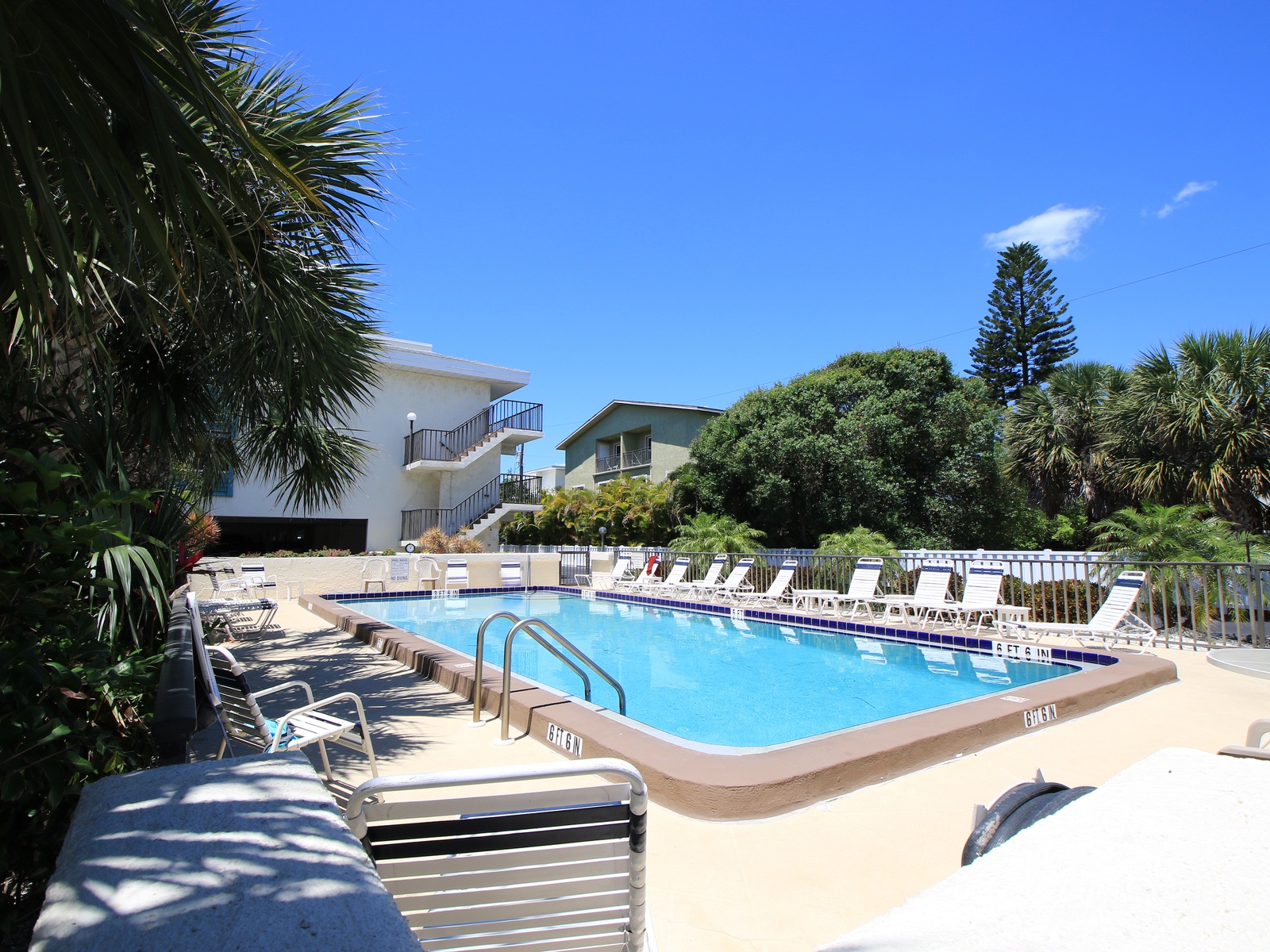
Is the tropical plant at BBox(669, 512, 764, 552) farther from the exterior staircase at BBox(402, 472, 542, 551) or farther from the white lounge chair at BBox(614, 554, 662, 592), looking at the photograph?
the exterior staircase at BBox(402, 472, 542, 551)

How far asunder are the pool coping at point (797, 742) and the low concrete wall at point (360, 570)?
10.8m

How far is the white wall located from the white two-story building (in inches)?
1.1

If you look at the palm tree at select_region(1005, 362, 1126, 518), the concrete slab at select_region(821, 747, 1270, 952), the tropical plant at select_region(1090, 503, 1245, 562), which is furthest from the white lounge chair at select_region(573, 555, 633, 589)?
the concrete slab at select_region(821, 747, 1270, 952)

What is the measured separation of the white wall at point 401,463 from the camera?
2342 centimetres

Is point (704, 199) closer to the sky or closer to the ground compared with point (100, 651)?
closer to the sky

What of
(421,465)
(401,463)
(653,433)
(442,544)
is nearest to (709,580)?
(442,544)

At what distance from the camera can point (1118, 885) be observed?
0.94 m

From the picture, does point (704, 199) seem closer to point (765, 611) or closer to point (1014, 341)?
point (765, 611)

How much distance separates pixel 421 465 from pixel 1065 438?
19.8 metres

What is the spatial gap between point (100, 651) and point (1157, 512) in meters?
12.4

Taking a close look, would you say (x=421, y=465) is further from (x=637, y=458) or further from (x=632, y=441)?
(x=632, y=441)

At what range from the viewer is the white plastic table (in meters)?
4.00

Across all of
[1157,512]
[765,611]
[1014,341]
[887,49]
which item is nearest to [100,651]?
[765,611]

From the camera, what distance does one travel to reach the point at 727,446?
70.6ft
